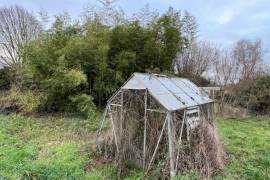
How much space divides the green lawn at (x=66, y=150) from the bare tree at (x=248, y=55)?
592 cm

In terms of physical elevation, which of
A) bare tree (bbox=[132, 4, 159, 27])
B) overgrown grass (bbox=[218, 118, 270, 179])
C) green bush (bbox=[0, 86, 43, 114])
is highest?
bare tree (bbox=[132, 4, 159, 27])

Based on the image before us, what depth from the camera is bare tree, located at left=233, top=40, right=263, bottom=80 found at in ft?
44.4

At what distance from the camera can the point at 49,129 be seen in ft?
23.1

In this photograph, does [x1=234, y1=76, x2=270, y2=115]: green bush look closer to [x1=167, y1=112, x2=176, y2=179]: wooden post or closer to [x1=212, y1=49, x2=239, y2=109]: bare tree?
[x1=212, y1=49, x2=239, y2=109]: bare tree

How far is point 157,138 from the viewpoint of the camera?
14.4 feet

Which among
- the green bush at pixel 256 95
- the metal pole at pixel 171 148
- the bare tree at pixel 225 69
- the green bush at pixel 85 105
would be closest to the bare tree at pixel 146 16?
the green bush at pixel 85 105

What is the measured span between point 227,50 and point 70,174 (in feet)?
39.4

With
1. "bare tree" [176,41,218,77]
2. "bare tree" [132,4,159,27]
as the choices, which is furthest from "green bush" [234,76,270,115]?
"bare tree" [132,4,159,27]

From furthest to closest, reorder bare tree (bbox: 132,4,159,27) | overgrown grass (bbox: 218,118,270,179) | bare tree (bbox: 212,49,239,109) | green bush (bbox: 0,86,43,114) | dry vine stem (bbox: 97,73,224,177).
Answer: bare tree (bbox: 212,49,239,109), bare tree (bbox: 132,4,159,27), green bush (bbox: 0,86,43,114), overgrown grass (bbox: 218,118,270,179), dry vine stem (bbox: 97,73,224,177)

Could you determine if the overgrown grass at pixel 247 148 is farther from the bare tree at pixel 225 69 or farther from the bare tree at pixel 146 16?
the bare tree at pixel 146 16

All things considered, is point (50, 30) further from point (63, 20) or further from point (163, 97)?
point (163, 97)

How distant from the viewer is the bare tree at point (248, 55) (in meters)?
13.5

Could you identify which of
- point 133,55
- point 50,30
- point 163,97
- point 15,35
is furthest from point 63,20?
point 163,97

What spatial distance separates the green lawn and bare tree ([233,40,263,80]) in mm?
5920
